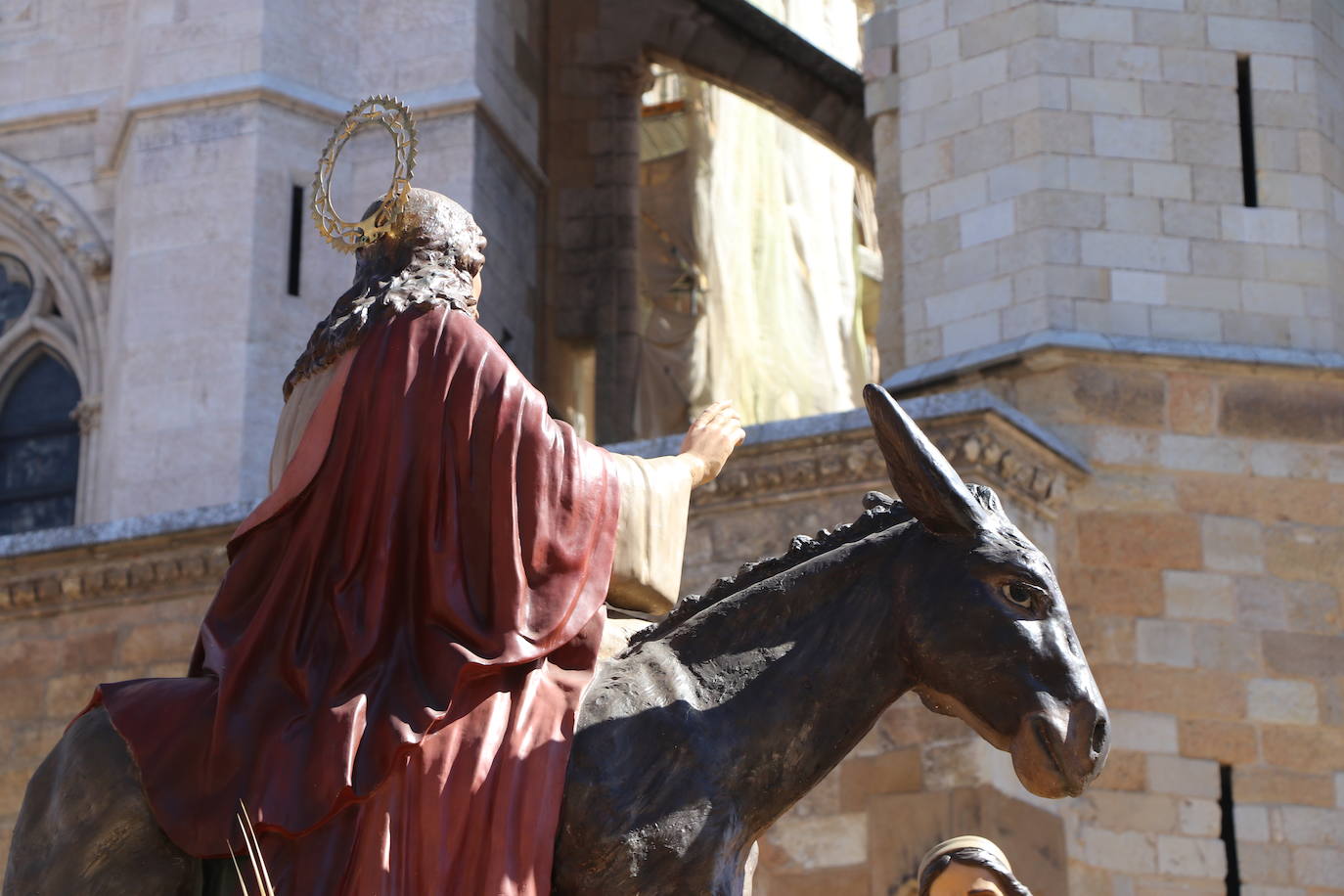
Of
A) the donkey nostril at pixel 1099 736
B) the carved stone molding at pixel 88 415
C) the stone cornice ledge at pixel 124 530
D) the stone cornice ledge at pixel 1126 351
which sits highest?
the carved stone molding at pixel 88 415

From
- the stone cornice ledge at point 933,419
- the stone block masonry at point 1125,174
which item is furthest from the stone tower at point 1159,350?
the stone cornice ledge at point 933,419

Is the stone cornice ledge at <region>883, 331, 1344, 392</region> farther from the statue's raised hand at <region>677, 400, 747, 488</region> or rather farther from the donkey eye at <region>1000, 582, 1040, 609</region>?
the donkey eye at <region>1000, 582, 1040, 609</region>

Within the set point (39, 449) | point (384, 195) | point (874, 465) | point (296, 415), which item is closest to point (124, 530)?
point (39, 449)

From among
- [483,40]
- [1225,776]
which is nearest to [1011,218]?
[1225,776]

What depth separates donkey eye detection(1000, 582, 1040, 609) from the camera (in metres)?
3.80

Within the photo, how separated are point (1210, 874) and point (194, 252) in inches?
233

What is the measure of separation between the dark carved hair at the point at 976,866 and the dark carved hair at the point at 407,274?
1.52 meters

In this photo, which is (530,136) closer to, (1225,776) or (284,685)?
(1225,776)

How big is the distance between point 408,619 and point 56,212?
1019cm

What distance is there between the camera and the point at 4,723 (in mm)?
10727

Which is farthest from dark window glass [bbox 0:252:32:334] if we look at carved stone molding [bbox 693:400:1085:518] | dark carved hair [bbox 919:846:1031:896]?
dark carved hair [bbox 919:846:1031:896]

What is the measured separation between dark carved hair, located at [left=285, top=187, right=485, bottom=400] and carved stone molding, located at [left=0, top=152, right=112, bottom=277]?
9.36 metres

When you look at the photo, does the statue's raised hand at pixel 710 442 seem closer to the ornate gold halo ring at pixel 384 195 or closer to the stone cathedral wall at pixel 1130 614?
the ornate gold halo ring at pixel 384 195

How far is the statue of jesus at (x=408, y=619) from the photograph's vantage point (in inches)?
144
